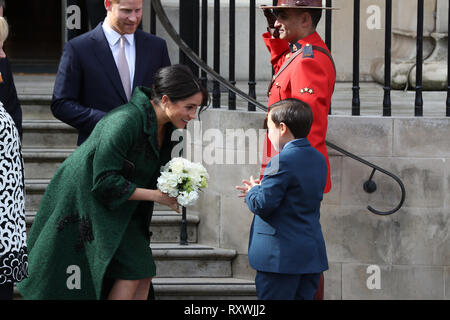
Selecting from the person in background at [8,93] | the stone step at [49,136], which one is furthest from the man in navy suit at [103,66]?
the stone step at [49,136]

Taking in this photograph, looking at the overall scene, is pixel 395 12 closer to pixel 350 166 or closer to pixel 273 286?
pixel 350 166

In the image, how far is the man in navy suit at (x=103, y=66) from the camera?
5.09 m

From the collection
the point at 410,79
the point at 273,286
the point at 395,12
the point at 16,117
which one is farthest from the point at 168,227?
the point at 395,12

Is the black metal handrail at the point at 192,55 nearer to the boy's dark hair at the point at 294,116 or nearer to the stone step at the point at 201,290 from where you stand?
the stone step at the point at 201,290

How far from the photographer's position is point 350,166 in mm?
6039

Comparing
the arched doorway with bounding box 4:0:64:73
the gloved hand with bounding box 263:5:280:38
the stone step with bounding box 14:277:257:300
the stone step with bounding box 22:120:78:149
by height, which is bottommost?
the stone step with bounding box 14:277:257:300

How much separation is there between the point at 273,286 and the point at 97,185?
38.5 inches

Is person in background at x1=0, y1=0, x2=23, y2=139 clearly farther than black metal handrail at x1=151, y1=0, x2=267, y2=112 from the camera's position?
No

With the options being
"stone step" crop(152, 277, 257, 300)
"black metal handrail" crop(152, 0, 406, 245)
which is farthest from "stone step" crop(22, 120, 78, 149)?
"stone step" crop(152, 277, 257, 300)

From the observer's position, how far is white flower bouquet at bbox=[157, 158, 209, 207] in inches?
171

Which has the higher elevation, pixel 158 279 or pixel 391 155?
pixel 391 155

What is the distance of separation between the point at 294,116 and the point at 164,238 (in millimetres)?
2415

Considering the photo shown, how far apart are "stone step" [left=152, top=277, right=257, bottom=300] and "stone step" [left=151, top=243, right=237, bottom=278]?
119 mm

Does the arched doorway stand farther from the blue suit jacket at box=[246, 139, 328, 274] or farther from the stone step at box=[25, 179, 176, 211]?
the blue suit jacket at box=[246, 139, 328, 274]
